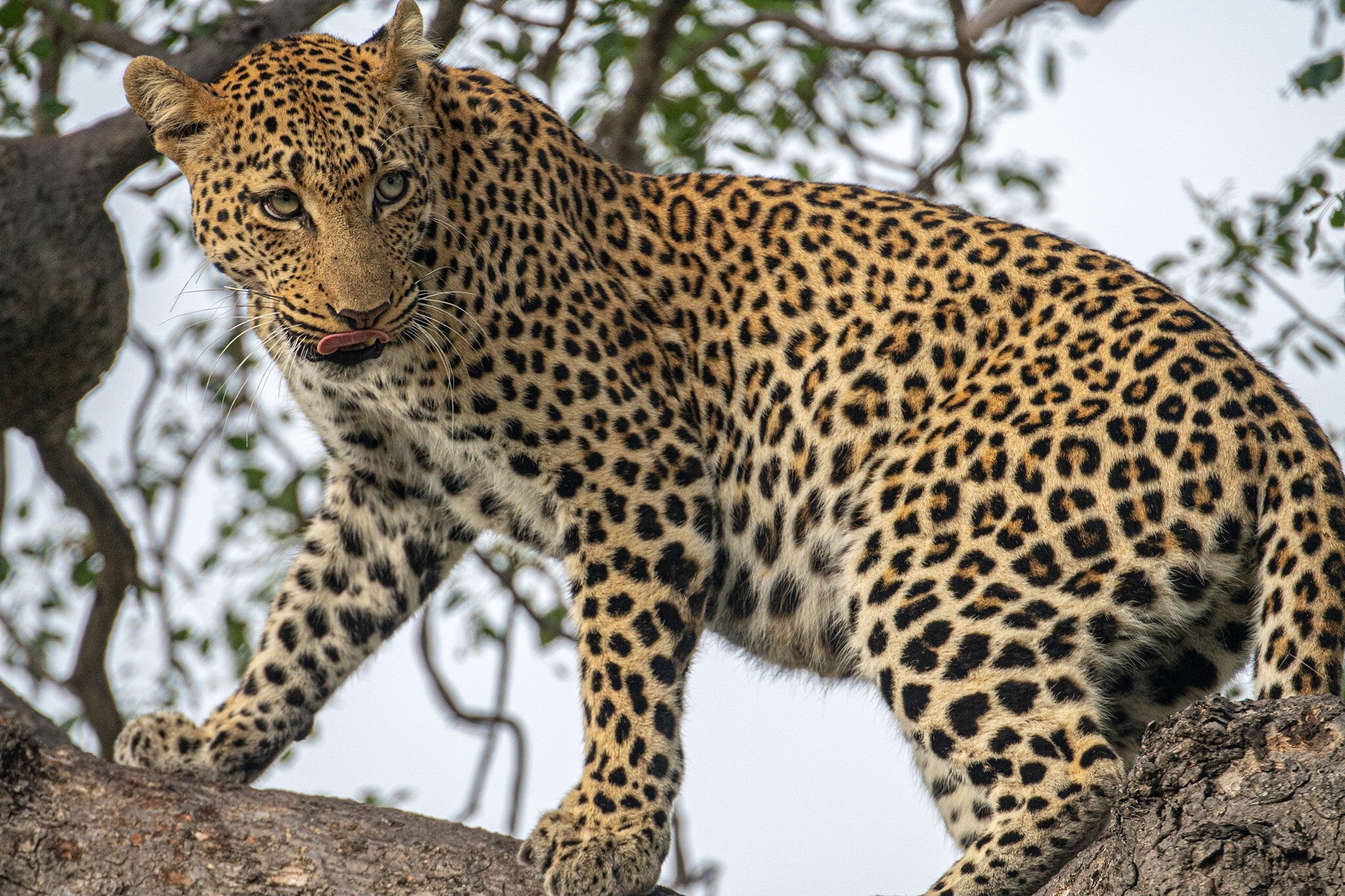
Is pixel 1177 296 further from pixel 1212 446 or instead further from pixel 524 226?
pixel 524 226

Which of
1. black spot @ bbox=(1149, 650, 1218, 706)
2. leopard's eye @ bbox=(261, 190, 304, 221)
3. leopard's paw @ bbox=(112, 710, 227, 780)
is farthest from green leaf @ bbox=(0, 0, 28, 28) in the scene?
black spot @ bbox=(1149, 650, 1218, 706)

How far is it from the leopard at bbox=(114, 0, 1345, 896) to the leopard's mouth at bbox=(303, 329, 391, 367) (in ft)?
0.05

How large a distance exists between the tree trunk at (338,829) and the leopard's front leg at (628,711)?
0.36 meters

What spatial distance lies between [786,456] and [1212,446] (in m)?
1.68

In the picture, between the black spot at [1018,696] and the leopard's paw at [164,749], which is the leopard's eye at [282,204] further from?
the black spot at [1018,696]

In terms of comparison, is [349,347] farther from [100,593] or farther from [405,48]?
[100,593]

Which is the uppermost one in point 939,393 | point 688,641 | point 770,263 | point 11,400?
point 11,400

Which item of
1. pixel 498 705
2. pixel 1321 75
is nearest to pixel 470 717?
pixel 498 705

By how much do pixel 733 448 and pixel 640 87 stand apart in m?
2.74

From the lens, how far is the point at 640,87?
8133 millimetres

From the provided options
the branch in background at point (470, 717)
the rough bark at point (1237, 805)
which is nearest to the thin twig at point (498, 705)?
the branch in background at point (470, 717)

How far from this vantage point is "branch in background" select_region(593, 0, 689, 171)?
7895 mm

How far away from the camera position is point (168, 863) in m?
4.88

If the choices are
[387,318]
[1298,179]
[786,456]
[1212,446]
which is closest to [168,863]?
[387,318]
